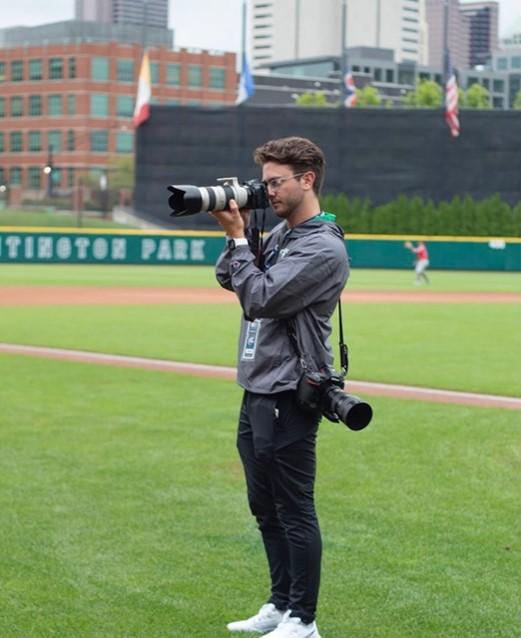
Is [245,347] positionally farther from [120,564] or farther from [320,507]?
[320,507]

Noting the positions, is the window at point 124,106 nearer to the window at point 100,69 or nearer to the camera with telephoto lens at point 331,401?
the window at point 100,69

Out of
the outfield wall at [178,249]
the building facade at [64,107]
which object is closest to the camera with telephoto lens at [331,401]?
the outfield wall at [178,249]

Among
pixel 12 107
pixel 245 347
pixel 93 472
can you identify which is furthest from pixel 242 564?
pixel 12 107

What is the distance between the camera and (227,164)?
57.8 metres

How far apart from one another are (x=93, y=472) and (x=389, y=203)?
50346 mm

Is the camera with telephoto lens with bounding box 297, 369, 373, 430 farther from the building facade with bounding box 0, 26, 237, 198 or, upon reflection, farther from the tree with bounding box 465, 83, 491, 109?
the tree with bounding box 465, 83, 491, 109

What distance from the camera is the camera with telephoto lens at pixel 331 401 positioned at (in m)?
4.79

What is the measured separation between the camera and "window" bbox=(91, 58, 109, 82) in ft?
379

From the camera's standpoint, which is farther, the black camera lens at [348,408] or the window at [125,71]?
the window at [125,71]

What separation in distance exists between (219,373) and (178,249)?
1604 inches

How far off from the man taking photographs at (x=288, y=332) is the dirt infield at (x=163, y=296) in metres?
24.2

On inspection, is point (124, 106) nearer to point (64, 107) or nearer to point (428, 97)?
point (64, 107)

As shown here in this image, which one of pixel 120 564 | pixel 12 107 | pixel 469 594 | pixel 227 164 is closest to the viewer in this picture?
pixel 469 594

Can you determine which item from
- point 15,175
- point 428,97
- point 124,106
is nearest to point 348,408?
point 15,175
